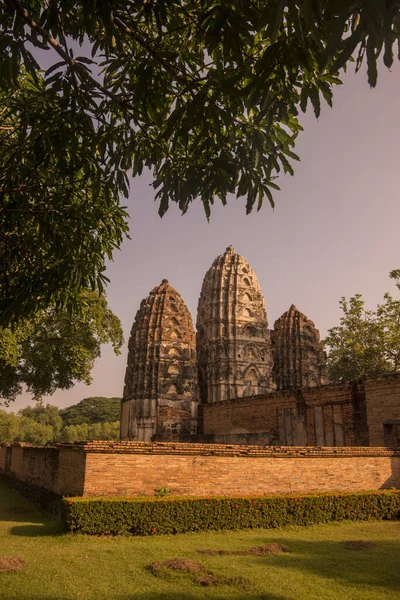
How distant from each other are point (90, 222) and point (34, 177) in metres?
0.95

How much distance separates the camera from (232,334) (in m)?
36.7

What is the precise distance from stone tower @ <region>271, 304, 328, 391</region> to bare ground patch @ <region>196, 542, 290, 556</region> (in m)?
32.6

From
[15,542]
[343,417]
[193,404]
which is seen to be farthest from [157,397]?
[15,542]

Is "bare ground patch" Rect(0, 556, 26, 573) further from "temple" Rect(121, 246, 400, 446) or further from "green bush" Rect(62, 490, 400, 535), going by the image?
"temple" Rect(121, 246, 400, 446)

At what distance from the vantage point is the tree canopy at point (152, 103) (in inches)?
149

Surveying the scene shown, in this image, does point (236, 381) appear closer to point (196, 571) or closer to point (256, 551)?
point (256, 551)

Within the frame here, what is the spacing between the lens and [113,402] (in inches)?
3600

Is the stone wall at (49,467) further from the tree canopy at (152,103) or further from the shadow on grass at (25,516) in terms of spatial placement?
the tree canopy at (152,103)

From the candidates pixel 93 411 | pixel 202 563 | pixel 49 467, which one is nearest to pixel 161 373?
pixel 49 467

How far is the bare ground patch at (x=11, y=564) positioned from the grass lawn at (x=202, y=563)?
0.12 meters

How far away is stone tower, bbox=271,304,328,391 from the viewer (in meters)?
42.7

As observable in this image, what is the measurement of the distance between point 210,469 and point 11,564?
5.91 meters

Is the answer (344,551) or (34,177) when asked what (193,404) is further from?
(34,177)

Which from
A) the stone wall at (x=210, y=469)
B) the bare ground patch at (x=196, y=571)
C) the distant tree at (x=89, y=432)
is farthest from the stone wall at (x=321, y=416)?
the distant tree at (x=89, y=432)
